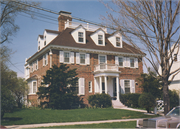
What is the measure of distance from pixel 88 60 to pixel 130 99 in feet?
24.5

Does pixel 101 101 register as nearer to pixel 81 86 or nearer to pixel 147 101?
pixel 81 86

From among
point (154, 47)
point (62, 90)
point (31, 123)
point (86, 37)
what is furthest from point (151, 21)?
point (86, 37)

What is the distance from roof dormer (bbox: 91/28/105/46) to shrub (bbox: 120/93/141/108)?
7.98m

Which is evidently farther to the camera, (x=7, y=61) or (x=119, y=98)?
(x=119, y=98)

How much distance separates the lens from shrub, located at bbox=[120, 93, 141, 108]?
2459cm

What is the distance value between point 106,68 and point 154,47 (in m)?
11.9

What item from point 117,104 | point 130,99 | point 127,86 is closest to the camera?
point 117,104

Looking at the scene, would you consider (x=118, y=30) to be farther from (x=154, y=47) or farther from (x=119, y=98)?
(x=119, y=98)

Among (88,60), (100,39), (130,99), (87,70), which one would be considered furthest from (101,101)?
(100,39)

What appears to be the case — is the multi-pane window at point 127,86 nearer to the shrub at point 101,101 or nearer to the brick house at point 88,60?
the brick house at point 88,60

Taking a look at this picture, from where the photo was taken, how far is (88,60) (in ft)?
84.2

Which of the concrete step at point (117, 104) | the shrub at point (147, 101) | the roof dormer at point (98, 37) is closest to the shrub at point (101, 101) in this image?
the concrete step at point (117, 104)

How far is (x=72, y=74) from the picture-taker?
2094 centimetres

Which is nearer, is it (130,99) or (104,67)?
(130,99)
